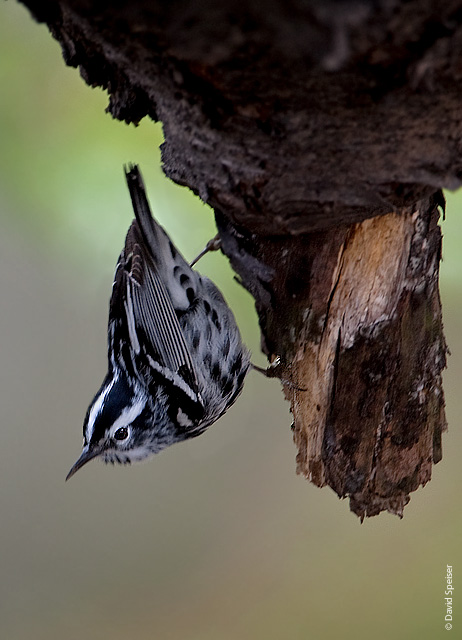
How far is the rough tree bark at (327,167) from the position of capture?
3.29ft

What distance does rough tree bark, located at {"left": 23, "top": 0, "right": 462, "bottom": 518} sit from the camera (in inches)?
39.4

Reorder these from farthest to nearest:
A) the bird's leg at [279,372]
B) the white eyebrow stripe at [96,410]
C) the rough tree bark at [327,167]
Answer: the white eyebrow stripe at [96,410], the bird's leg at [279,372], the rough tree bark at [327,167]

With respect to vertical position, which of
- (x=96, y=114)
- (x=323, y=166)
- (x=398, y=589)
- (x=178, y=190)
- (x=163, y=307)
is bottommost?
(x=398, y=589)

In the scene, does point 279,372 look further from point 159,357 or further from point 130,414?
point 130,414

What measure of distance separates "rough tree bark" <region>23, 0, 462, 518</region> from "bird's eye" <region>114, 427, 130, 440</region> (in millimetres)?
745

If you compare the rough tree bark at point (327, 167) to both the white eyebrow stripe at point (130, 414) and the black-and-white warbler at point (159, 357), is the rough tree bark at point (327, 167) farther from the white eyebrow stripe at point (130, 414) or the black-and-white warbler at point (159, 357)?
the white eyebrow stripe at point (130, 414)

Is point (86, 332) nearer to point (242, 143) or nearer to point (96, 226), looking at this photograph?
point (96, 226)

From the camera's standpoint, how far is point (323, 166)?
139cm

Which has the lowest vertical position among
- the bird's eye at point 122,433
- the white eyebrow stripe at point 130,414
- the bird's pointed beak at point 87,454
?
the bird's pointed beak at point 87,454

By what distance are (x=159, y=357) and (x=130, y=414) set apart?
0.80ft

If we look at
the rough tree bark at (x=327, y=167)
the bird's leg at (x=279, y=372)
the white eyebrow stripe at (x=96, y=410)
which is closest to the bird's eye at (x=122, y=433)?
the white eyebrow stripe at (x=96, y=410)

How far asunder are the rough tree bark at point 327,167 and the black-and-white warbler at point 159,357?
0.54 metres

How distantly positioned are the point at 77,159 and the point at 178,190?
15.0 inches

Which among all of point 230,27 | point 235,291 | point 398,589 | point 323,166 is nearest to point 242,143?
point 323,166
